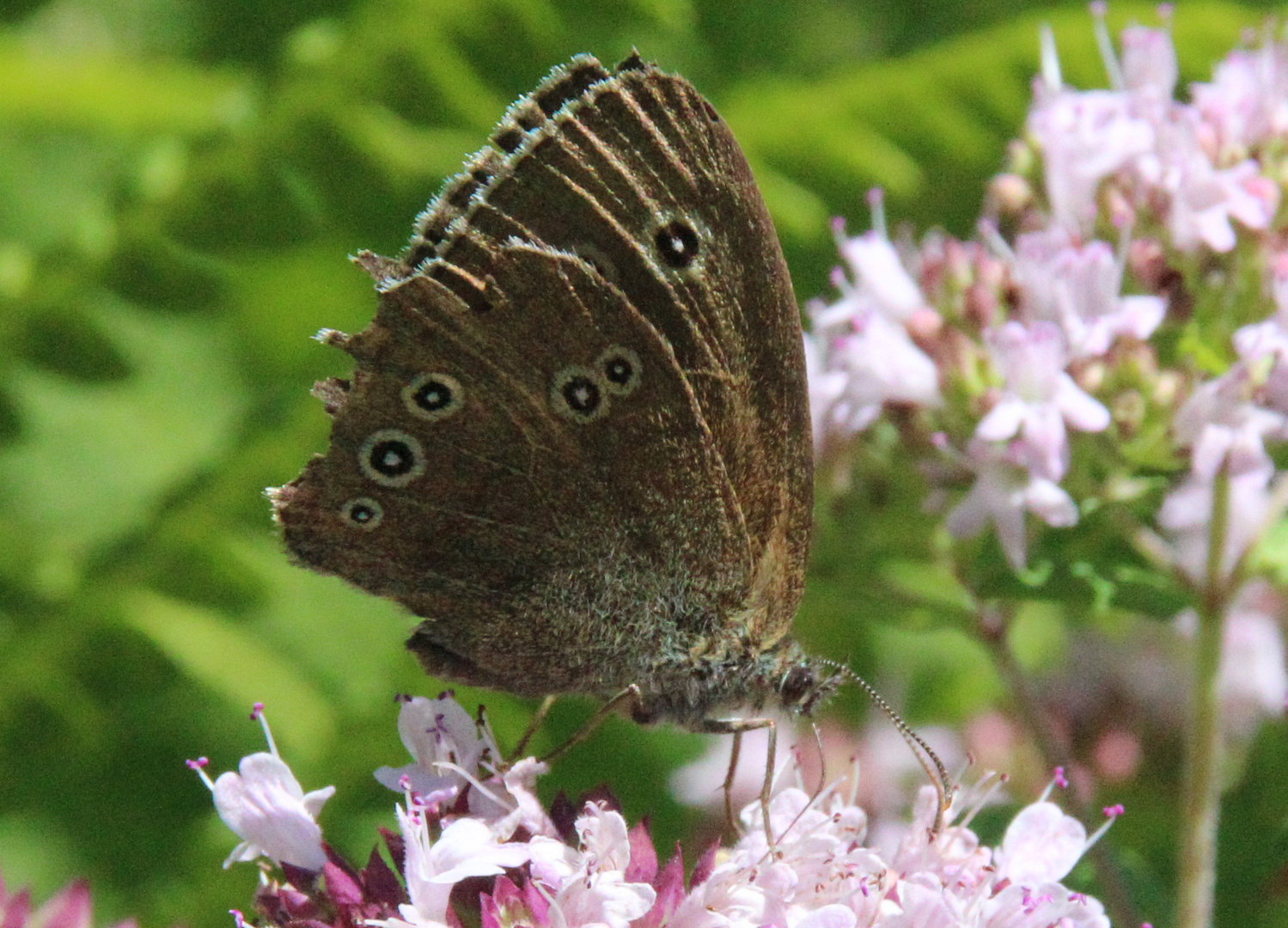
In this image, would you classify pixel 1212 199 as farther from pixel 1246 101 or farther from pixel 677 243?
pixel 677 243

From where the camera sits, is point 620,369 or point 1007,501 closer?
point 620,369

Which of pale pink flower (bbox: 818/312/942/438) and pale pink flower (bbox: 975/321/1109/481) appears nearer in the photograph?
pale pink flower (bbox: 975/321/1109/481)

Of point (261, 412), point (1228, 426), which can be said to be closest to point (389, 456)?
point (1228, 426)

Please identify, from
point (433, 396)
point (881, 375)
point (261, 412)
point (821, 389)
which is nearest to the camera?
point (433, 396)

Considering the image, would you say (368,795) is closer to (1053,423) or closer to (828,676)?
(828,676)

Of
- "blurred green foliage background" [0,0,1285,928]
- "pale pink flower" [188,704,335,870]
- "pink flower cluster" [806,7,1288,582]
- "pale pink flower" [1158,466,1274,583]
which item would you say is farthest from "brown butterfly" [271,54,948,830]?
"blurred green foliage background" [0,0,1285,928]

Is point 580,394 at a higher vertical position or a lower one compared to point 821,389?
lower

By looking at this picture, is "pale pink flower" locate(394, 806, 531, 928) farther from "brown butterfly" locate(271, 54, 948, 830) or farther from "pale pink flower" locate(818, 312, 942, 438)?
"pale pink flower" locate(818, 312, 942, 438)
